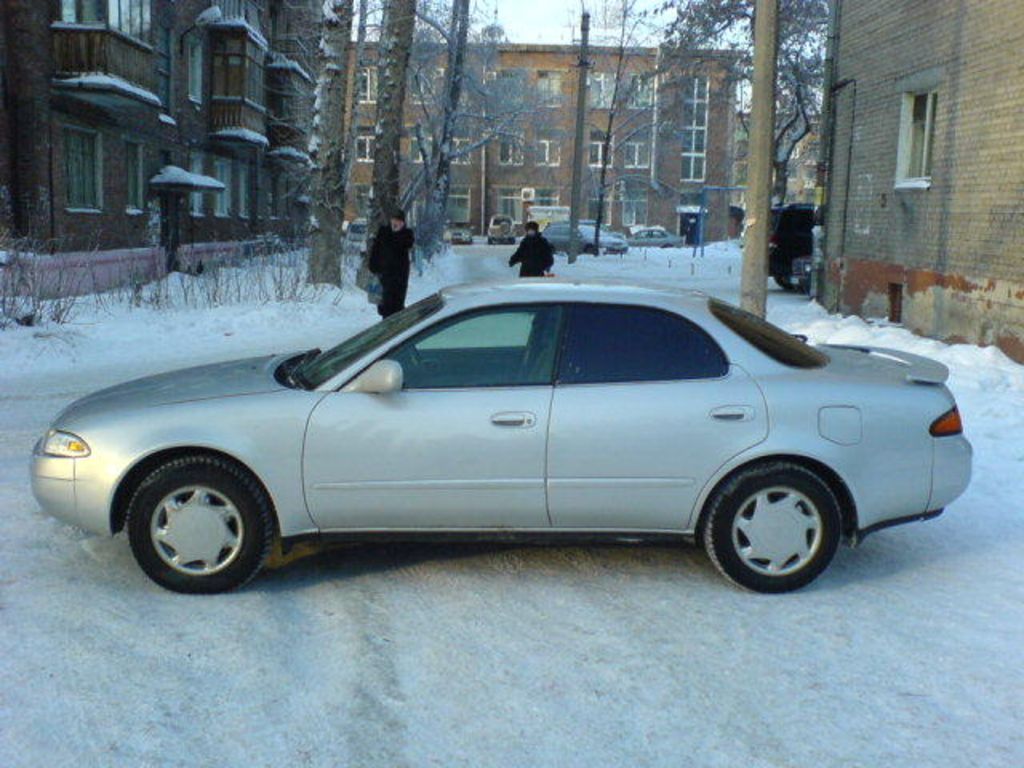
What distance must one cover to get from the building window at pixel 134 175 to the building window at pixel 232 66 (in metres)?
6.00

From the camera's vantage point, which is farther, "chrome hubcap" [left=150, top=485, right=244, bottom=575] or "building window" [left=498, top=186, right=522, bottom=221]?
"building window" [left=498, top=186, right=522, bottom=221]

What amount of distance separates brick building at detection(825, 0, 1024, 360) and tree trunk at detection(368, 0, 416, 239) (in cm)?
809

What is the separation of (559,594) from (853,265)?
1280 cm

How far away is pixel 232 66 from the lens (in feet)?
98.9

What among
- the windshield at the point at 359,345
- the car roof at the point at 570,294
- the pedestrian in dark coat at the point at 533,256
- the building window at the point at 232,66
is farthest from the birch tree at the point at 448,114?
the car roof at the point at 570,294

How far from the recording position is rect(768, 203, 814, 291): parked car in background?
25141 millimetres

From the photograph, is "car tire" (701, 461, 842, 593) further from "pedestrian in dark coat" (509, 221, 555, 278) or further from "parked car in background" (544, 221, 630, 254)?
"parked car in background" (544, 221, 630, 254)

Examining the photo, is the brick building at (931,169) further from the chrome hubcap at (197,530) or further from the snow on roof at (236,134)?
the snow on roof at (236,134)

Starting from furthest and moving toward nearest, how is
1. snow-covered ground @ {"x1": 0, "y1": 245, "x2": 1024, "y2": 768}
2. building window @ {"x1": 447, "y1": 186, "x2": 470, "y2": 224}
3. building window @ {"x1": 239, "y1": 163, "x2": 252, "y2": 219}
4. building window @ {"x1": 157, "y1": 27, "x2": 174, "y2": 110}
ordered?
building window @ {"x1": 447, "y1": 186, "x2": 470, "y2": 224} → building window @ {"x1": 239, "y1": 163, "x2": 252, "y2": 219} → building window @ {"x1": 157, "y1": 27, "x2": 174, "y2": 110} → snow-covered ground @ {"x1": 0, "y1": 245, "x2": 1024, "y2": 768}

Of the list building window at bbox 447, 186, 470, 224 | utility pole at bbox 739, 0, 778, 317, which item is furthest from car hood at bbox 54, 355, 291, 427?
building window at bbox 447, 186, 470, 224

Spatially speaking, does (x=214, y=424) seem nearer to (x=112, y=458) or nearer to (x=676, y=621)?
(x=112, y=458)

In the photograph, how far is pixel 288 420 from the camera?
4.57 m

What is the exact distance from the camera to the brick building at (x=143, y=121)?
19.1 m

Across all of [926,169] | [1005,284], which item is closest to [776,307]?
[926,169]
